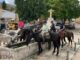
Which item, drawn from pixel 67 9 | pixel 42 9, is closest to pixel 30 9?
pixel 42 9

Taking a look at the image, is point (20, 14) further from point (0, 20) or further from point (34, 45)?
point (34, 45)

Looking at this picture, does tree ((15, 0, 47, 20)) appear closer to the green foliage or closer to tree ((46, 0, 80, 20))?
the green foliage

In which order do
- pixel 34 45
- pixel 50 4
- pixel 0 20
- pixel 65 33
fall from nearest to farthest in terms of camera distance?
pixel 34 45
pixel 65 33
pixel 0 20
pixel 50 4

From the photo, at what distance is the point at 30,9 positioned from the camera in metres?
45.8

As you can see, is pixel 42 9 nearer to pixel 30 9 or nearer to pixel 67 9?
pixel 30 9

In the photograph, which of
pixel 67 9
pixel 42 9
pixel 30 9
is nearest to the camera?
pixel 30 9

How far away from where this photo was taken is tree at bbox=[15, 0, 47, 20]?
1796 inches

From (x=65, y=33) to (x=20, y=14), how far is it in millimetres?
25566

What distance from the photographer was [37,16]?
45.8m

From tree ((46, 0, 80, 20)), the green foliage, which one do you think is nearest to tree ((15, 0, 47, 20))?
the green foliage

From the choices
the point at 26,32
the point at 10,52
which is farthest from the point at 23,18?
the point at 10,52

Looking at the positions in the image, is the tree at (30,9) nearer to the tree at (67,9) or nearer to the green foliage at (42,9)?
the green foliage at (42,9)

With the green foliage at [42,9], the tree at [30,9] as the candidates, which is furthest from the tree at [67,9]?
the tree at [30,9]

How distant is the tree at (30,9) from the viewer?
45.6 meters
